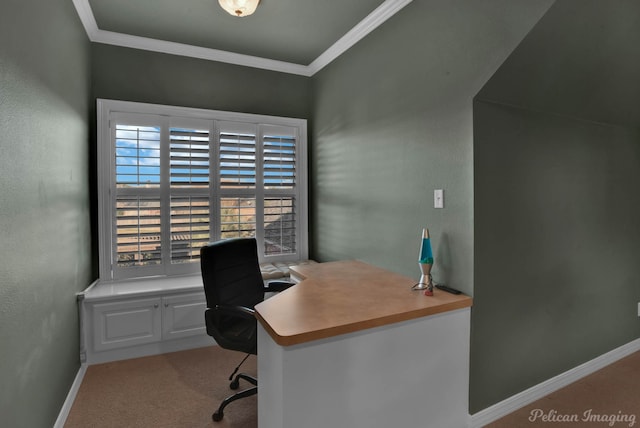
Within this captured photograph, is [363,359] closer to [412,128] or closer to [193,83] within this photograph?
[412,128]

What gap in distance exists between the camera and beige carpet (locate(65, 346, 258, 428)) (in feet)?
6.44

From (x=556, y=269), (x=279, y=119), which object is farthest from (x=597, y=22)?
(x=279, y=119)

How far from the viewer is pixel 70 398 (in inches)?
83.4

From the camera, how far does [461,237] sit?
1854 millimetres

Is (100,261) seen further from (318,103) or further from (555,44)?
(555,44)

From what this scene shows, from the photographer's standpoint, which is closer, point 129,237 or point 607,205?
point 607,205

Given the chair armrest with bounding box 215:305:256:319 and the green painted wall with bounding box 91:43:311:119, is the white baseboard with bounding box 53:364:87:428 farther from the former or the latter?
the green painted wall with bounding box 91:43:311:119

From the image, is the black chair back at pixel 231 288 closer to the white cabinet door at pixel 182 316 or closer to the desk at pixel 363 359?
the desk at pixel 363 359

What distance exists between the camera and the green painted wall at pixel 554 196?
1743 millimetres

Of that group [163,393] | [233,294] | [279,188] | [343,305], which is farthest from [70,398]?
[279,188]

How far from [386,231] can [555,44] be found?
1467 millimetres

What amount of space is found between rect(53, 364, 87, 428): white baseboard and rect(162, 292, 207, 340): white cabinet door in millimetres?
583

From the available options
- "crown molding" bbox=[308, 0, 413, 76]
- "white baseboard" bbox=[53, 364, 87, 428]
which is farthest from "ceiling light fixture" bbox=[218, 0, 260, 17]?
"white baseboard" bbox=[53, 364, 87, 428]

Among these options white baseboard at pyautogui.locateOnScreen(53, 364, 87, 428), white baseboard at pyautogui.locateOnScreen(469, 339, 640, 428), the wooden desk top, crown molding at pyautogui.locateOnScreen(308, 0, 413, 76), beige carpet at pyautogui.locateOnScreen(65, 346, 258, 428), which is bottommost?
beige carpet at pyautogui.locateOnScreen(65, 346, 258, 428)
